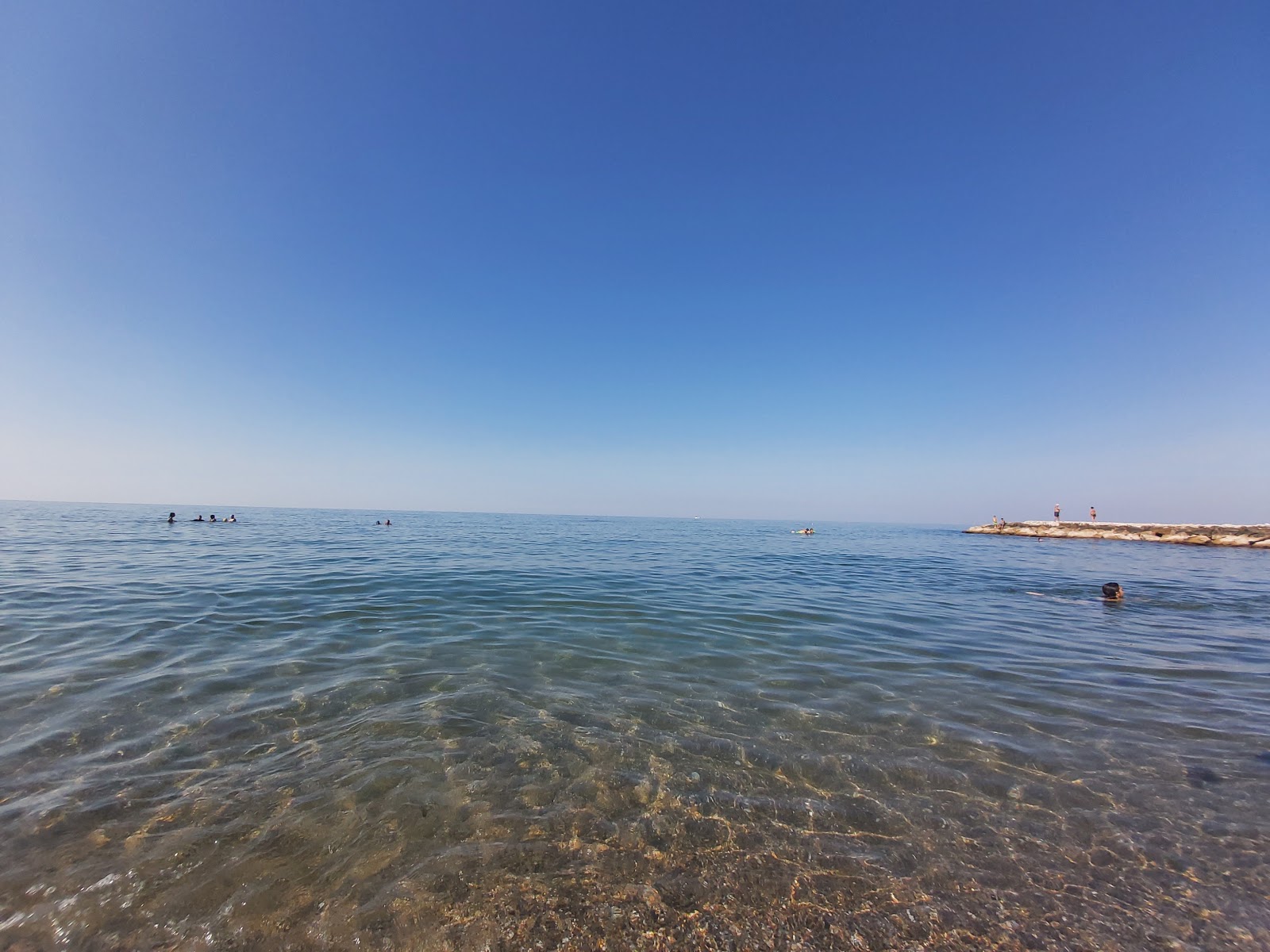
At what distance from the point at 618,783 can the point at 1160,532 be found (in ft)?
224

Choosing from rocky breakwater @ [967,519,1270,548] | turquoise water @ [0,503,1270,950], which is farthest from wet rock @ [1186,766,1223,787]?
rocky breakwater @ [967,519,1270,548]

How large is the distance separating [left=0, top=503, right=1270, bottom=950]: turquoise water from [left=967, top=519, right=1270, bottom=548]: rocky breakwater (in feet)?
153

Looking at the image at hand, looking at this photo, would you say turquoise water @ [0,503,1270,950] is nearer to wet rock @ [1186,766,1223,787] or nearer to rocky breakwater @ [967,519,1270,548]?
wet rock @ [1186,766,1223,787]

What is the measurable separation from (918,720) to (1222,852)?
2940mm

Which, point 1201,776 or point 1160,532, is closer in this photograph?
point 1201,776

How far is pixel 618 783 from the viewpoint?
5375 millimetres

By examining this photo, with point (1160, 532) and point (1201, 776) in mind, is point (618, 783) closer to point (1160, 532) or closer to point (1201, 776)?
point (1201, 776)

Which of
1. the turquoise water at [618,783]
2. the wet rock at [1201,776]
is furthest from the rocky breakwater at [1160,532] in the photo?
the wet rock at [1201,776]

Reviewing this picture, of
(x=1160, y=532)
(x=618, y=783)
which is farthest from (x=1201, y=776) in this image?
(x=1160, y=532)

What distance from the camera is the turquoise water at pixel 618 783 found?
3678 millimetres

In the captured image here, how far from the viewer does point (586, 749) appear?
6.09 m

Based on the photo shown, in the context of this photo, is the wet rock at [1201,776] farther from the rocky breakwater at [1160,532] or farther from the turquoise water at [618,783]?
the rocky breakwater at [1160,532]

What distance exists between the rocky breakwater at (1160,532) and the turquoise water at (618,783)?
1840 inches

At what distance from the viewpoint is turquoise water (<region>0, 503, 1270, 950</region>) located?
368 cm
